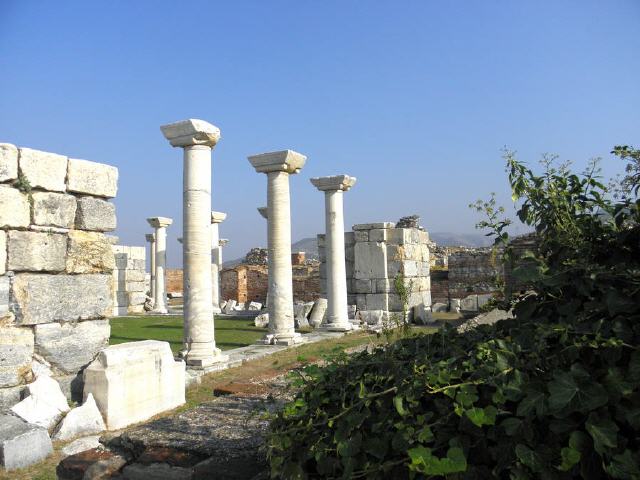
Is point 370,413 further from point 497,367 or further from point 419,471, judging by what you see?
point 497,367

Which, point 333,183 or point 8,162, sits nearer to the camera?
point 8,162

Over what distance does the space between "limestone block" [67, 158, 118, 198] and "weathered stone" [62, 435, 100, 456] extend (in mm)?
3296

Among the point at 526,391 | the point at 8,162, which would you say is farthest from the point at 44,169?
the point at 526,391

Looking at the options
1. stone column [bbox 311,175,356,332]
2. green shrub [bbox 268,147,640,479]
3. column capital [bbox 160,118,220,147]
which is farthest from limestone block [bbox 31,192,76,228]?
stone column [bbox 311,175,356,332]

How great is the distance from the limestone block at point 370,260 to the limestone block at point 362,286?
0.13m

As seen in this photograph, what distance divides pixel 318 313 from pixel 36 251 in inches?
435

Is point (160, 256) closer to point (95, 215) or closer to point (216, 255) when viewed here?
point (216, 255)

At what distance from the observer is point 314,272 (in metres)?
26.5

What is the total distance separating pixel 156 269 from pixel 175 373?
18.1 m

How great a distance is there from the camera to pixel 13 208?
641cm

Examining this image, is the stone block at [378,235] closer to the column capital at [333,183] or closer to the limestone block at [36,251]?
the column capital at [333,183]

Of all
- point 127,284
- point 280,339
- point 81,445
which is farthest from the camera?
point 127,284

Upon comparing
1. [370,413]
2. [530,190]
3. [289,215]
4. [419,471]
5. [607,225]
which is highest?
[289,215]

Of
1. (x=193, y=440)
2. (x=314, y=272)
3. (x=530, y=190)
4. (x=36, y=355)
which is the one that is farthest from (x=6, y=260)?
(x=314, y=272)
